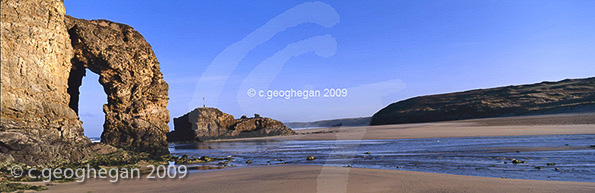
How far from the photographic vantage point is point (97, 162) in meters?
16.0

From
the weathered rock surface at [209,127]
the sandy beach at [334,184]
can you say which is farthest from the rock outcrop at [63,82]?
the weathered rock surface at [209,127]

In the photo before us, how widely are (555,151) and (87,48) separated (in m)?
23.6

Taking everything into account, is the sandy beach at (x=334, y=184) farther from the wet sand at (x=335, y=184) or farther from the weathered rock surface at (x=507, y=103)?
the weathered rock surface at (x=507, y=103)

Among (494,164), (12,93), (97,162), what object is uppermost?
(12,93)

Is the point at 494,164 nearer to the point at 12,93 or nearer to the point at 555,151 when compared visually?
the point at 555,151

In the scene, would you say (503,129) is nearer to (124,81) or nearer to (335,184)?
(335,184)

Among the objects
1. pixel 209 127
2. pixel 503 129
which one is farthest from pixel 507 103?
pixel 209 127

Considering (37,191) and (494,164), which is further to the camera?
(494,164)

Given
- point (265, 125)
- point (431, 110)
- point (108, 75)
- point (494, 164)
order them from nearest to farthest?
1. point (494, 164)
2. point (108, 75)
3. point (265, 125)
4. point (431, 110)

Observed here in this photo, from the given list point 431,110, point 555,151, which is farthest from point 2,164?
point 431,110

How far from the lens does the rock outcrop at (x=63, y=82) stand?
Result: 14070mm

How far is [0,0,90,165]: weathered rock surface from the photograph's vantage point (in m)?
13.8

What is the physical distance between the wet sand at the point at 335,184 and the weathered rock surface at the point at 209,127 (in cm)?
3527
